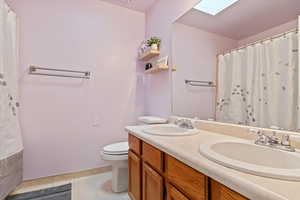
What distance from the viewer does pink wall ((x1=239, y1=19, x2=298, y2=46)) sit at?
34.9 inches

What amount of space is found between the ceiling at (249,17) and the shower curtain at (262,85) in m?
0.11

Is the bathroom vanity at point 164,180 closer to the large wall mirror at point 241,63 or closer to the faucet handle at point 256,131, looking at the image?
the faucet handle at point 256,131

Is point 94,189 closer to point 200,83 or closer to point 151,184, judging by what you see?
point 151,184

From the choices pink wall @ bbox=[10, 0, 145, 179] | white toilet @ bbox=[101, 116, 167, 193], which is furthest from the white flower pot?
white toilet @ bbox=[101, 116, 167, 193]

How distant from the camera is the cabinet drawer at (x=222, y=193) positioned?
52 centimetres

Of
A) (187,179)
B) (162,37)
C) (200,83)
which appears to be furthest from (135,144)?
(162,37)

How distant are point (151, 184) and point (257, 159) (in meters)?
0.68

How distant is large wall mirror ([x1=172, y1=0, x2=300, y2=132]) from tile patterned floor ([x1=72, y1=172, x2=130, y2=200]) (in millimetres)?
1141

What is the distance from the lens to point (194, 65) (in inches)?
61.7

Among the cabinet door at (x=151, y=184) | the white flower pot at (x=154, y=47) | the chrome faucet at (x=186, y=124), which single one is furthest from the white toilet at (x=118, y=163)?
the white flower pot at (x=154, y=47)

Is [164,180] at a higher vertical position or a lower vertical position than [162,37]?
lower

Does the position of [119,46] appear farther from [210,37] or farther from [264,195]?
[264,195]

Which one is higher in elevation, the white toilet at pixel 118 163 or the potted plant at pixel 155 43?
the potted plant at pixel 155 43

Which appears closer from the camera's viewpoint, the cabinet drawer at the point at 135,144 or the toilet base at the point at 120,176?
the cabinet drawer at the point at 135,144
